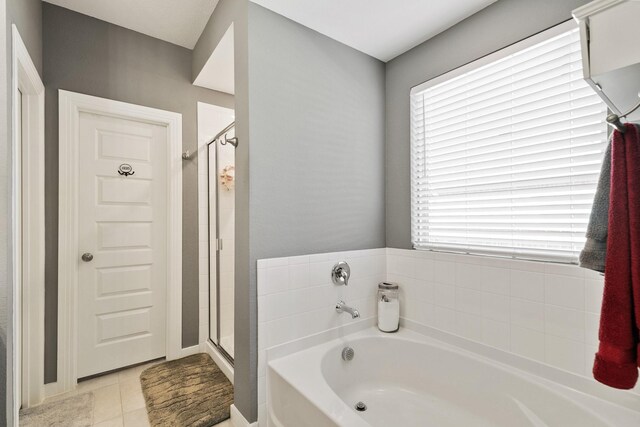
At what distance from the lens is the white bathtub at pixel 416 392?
1.26 m

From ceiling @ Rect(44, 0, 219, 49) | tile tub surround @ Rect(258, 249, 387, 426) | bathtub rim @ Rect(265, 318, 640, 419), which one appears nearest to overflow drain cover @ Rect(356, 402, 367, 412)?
bathtub rim @ Rect(265, 318, 640, 419)

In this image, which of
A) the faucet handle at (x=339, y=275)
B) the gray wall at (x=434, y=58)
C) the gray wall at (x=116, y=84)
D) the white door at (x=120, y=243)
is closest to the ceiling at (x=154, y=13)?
the gray wall at (x=116, y=84)

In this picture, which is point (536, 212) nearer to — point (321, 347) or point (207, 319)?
point (321, 347)

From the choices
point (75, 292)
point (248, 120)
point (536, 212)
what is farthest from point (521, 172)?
point (75, 292)

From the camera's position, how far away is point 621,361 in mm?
783

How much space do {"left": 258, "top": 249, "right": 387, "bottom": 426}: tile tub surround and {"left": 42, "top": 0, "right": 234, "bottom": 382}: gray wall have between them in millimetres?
1280

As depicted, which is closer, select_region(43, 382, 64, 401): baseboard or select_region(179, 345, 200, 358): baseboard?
select_region(43, 382, 64, 401): baseboard

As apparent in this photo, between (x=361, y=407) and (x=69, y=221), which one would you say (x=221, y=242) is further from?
(x=361, y=407)

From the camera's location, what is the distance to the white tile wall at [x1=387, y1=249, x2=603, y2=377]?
134cm

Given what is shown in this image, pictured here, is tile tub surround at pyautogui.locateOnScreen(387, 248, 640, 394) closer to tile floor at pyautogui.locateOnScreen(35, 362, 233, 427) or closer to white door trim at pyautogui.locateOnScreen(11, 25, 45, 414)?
tile floor at pyautogui.locateOnScreen(35, 362, 233, 427)

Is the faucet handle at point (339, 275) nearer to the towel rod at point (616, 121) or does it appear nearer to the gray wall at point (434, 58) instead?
the gray wall at point (434, 58)

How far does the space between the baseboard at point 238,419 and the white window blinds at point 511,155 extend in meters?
1.52

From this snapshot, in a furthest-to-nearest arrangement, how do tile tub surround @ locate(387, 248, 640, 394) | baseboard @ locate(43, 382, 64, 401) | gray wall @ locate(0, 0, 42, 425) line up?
1. baseboard @ locate(43, 382, 64, 401)
2. tile tub surround @ locate(387, 248, 640, 394)
3. gray wall @ locate(0, 0, 42, 425)

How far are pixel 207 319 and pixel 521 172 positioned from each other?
8.85 ft
